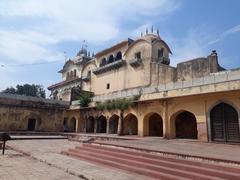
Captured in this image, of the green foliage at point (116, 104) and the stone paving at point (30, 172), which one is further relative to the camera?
the green foliage at point (116, 104)

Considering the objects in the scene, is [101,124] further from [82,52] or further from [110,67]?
[82,52]

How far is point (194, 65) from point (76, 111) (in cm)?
1348

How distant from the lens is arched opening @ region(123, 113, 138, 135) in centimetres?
1837

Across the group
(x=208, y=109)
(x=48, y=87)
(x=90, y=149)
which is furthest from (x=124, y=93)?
(x=48, y=87)

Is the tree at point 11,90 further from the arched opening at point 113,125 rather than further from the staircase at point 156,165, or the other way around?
the staircase at point 156,165

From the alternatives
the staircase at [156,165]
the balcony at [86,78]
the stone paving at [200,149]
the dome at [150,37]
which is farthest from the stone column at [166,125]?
the balcony at [86,78]

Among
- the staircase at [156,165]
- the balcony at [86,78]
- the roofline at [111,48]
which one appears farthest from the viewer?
the balcony at [86,78]

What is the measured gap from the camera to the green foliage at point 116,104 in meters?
17.4

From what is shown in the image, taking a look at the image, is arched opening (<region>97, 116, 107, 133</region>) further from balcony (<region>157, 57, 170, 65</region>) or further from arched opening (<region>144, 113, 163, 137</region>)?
balcony (<region>157, 57, 170, 65</region>)

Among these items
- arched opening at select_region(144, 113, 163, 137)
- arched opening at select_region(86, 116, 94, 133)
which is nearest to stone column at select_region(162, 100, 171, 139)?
arched opening at select_region(144, 113, 163, 137)

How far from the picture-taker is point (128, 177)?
5773 mm

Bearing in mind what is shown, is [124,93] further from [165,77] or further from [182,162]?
[182,162]

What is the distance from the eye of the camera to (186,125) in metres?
16.2

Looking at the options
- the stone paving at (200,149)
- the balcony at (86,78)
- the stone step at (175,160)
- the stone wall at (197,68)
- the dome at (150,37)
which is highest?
the dome at (150,37)
